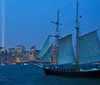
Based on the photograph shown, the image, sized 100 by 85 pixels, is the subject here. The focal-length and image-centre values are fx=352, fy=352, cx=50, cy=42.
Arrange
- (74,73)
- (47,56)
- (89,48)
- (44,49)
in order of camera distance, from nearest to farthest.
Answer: (74,73), (89,48), (47,56), (44,49)

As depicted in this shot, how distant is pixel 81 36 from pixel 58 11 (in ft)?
59.5

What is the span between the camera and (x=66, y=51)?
95.8 metres

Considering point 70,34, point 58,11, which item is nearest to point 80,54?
point 70,34

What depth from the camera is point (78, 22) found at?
9844cm

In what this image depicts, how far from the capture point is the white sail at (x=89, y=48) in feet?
287

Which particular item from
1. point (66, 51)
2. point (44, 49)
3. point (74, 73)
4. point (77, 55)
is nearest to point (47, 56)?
point (44, 49)

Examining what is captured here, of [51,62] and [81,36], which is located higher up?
[81,36]

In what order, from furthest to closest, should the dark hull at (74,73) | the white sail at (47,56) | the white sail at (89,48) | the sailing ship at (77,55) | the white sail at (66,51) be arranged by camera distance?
the white sail at (47,56), the white sail at (66,51), the white sail at (89,48), the sailing ship at (77,55), the dark hull at (74,73)

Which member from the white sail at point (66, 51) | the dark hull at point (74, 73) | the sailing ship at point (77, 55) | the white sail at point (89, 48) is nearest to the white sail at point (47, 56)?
the sailing ship at point (77, 55)

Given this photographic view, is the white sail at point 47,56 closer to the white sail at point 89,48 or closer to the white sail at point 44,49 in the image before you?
the white sail at point 44,49

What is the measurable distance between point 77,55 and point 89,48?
4.14 m

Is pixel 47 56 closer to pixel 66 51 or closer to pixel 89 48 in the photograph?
pixel 66 51

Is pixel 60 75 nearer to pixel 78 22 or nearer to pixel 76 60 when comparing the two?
pixel 76 60

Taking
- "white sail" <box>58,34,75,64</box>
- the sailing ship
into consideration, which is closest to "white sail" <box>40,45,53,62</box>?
the sailing ship
